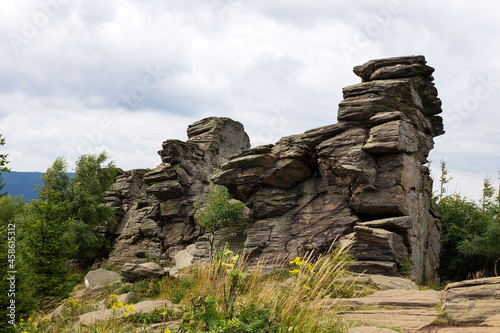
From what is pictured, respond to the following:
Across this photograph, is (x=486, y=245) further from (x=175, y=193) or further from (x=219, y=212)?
(x=175, y=193)

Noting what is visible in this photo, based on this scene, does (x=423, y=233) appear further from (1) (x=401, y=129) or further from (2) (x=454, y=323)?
(2) (x=454, y=323)

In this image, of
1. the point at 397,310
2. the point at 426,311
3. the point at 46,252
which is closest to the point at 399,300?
the point at 397,310

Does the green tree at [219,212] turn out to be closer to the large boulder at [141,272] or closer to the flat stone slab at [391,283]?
the large boulder at [141,272]

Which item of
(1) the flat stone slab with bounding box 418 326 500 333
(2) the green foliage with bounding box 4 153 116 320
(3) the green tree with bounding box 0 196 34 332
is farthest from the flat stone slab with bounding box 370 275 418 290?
(2) the green foliage with bounding box 4 153 116 320

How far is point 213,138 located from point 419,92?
55.1ft

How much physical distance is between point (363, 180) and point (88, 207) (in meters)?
23.6

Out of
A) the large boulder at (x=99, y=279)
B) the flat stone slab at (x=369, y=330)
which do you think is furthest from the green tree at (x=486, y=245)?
the large boulder at (x=99, y=279)

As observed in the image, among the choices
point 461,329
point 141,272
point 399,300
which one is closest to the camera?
point 461,329

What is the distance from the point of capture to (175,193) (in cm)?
2684

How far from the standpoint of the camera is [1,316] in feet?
30.0

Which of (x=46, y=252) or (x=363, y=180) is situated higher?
(x=363, y=180)

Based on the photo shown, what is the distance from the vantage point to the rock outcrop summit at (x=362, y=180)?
593 inches

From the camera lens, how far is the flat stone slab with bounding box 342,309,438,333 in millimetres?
6227

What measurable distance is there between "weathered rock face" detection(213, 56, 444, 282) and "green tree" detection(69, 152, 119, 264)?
15.1m
